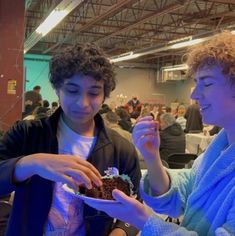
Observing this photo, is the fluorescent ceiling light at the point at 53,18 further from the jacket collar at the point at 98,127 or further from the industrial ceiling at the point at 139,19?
the jacket collar at the point at 98,127

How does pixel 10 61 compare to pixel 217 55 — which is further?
pixel 10 61

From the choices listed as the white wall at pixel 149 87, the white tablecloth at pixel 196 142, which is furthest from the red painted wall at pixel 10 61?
the white wall at pixel 149 87

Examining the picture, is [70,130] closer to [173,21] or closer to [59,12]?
[59,12]

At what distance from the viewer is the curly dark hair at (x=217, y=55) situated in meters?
1.07

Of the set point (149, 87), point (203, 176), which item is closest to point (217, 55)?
point (203, 176)

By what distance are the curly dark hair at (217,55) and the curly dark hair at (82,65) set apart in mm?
299

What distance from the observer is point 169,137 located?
5.24m

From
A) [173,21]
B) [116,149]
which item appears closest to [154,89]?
[173,21]

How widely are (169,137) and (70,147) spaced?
4038 millimetres

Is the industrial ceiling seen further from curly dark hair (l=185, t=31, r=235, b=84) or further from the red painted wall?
curly dark hair (l=185, t=31, r=235, b=84)

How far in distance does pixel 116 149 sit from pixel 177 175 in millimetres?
235

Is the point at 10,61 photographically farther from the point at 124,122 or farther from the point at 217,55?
the point at 217,55

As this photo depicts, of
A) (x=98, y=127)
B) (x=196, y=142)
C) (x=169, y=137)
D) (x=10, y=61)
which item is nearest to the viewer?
(x=98, y=127)

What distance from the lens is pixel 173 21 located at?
34.8 feet
